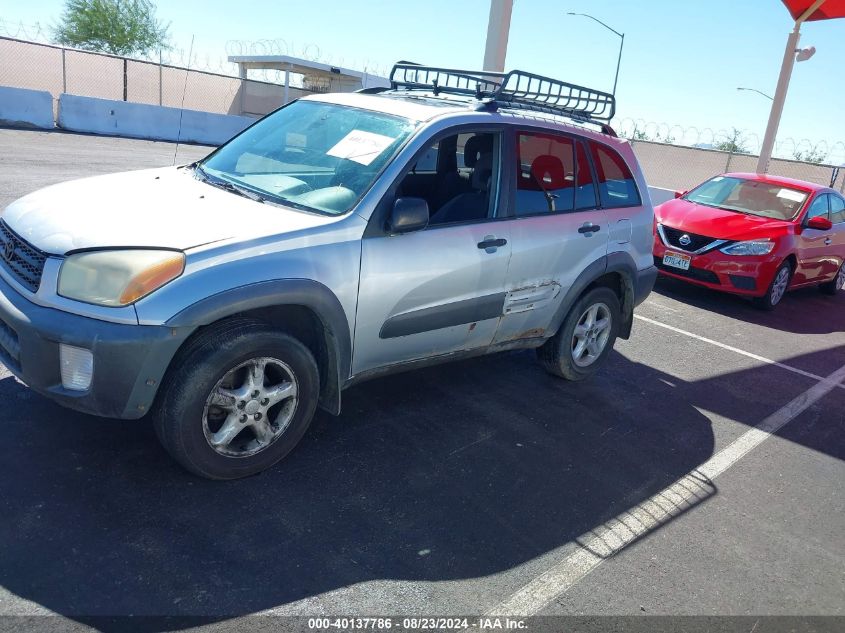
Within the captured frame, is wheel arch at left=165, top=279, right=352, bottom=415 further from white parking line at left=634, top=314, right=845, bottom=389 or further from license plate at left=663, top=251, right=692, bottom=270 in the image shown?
license plate at left=663, top=251, right=692, bottom=270

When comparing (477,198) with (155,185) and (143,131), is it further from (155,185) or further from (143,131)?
(143,131)

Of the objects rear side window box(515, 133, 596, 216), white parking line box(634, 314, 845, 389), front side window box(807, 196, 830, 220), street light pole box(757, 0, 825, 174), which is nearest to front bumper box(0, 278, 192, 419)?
rear side window box(515, 133, 596, 216)

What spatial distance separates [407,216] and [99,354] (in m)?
1.62

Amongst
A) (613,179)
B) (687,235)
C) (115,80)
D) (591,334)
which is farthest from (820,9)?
(115,80)

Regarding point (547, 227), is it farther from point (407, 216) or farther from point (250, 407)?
point (250, 407)

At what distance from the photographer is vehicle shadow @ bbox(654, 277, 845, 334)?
8.75 m

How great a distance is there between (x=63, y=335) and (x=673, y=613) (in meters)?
2.83

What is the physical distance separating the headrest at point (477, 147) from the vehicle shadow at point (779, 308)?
5.29 m

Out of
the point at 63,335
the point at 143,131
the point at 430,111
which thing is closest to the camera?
the point at 63,335

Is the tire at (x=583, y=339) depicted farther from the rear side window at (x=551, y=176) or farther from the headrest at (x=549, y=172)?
the headrest at (x=549, y=172)

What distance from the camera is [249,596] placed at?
2773 millimetres

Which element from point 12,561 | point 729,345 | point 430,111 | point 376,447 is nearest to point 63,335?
point 12,561

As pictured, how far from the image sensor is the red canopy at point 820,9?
15.4 metres

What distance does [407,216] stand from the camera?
376cm
